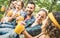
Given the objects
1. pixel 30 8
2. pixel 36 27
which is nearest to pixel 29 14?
pixel 30 8

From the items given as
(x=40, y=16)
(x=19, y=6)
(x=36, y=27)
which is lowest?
(x=36, y=27)

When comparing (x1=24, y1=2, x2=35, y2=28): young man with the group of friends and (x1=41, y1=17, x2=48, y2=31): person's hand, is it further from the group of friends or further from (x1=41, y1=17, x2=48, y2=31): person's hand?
(x1=41, y1=17, x2=48, y2=31): person's hand

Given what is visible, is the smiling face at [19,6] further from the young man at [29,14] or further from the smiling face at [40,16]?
the smiling face at [40,16]

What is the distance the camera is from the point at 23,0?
110 inches

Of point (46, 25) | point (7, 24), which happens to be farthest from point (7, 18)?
point (46, 25)

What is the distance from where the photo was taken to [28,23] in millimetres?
2781

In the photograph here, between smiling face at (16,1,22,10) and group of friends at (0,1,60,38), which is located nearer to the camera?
group of friends at (0,1,60,38)

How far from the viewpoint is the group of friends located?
271cm

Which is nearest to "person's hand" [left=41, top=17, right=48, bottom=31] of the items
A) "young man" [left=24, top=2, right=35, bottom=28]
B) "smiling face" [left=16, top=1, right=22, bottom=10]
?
"young man" [left=24, top=2, right=35, bottom=28]

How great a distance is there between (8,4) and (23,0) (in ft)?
0.67

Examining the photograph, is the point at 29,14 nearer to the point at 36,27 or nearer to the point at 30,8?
the point at 30,8

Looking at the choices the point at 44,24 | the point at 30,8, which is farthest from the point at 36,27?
the point at 30,8

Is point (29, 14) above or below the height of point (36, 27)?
above

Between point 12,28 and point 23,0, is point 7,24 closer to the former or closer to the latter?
point 12,28
